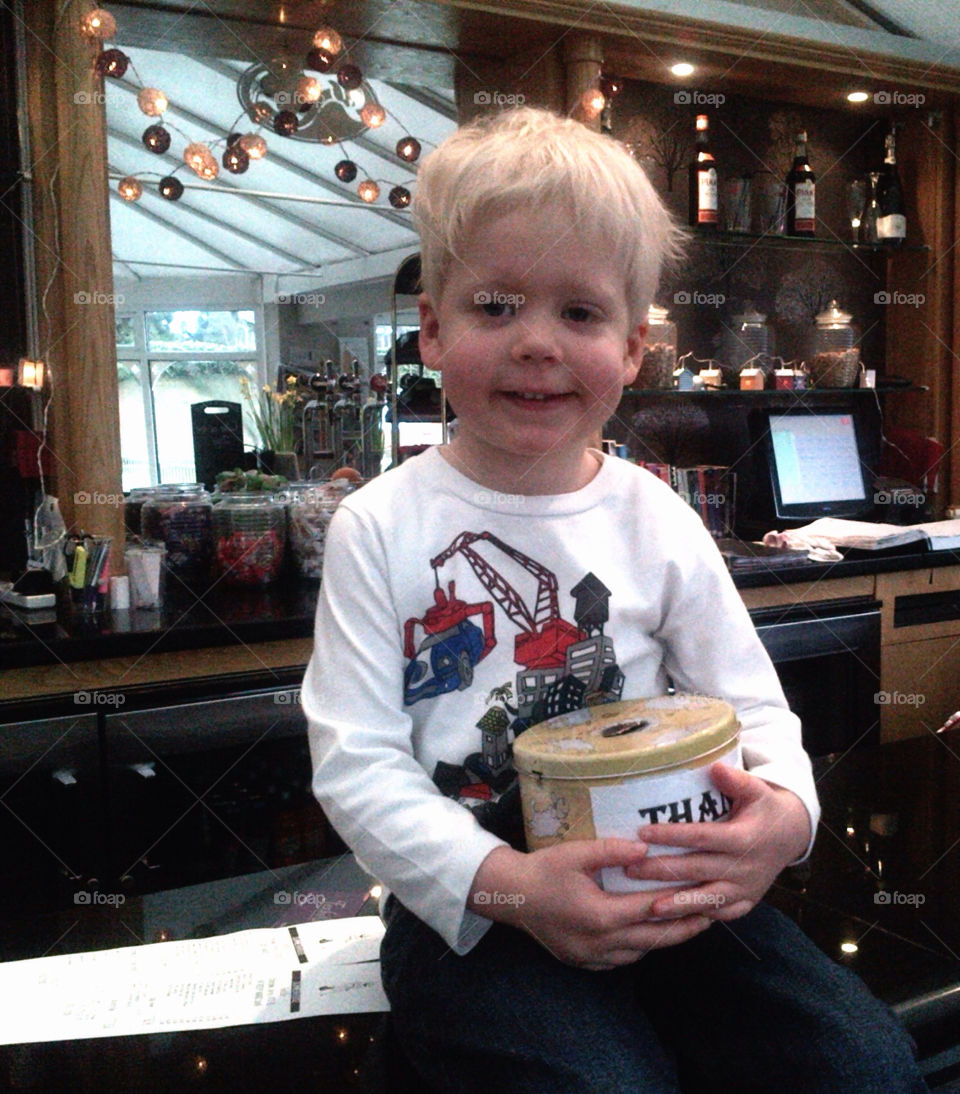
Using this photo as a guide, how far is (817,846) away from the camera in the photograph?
124 centimetres

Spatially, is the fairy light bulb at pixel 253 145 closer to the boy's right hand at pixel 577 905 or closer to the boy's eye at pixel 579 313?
the boy's eye at pixel 579 313

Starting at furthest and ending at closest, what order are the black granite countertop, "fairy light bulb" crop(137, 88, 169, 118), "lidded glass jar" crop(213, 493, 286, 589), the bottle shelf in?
the bottle shelf, "fairy light bulb" crop(137, 88, 169, 118), "lidded glass jar" crop(213, 493, 286, 589), the black granite countertop

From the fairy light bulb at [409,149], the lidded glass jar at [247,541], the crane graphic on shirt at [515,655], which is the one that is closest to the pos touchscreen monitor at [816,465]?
the fairy light bulb at [409,149]

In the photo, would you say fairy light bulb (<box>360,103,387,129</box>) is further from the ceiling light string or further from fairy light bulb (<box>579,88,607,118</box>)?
fairy light bulb (<box>579,88,607,118</box>)

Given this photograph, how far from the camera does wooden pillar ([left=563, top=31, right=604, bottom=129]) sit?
8.43 ft

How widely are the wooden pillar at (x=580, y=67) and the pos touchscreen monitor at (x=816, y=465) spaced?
3.36 feet

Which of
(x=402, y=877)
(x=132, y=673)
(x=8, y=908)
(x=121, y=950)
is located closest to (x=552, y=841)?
(x=402, y=877)

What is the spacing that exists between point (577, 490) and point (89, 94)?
5.06 ft

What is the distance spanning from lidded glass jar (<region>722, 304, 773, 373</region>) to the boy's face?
228cm

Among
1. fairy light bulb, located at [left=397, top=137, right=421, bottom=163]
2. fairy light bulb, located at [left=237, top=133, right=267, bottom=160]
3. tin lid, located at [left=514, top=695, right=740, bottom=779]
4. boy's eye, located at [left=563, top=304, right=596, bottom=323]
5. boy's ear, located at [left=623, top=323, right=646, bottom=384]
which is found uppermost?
fairy light bulb, located at [left=397, top=137, right=421, bottom=163]

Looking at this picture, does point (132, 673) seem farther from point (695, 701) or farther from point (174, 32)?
point (174, 32)

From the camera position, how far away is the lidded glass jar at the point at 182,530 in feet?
7.16

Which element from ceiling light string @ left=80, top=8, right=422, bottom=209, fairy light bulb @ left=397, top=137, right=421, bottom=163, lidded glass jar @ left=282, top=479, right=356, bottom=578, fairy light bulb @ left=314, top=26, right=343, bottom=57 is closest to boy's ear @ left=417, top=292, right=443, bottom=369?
lidded glass jar @ left=282, top=479, right=356, bottom=578

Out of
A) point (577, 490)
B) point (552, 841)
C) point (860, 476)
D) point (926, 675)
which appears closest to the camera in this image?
point (552, 841)
